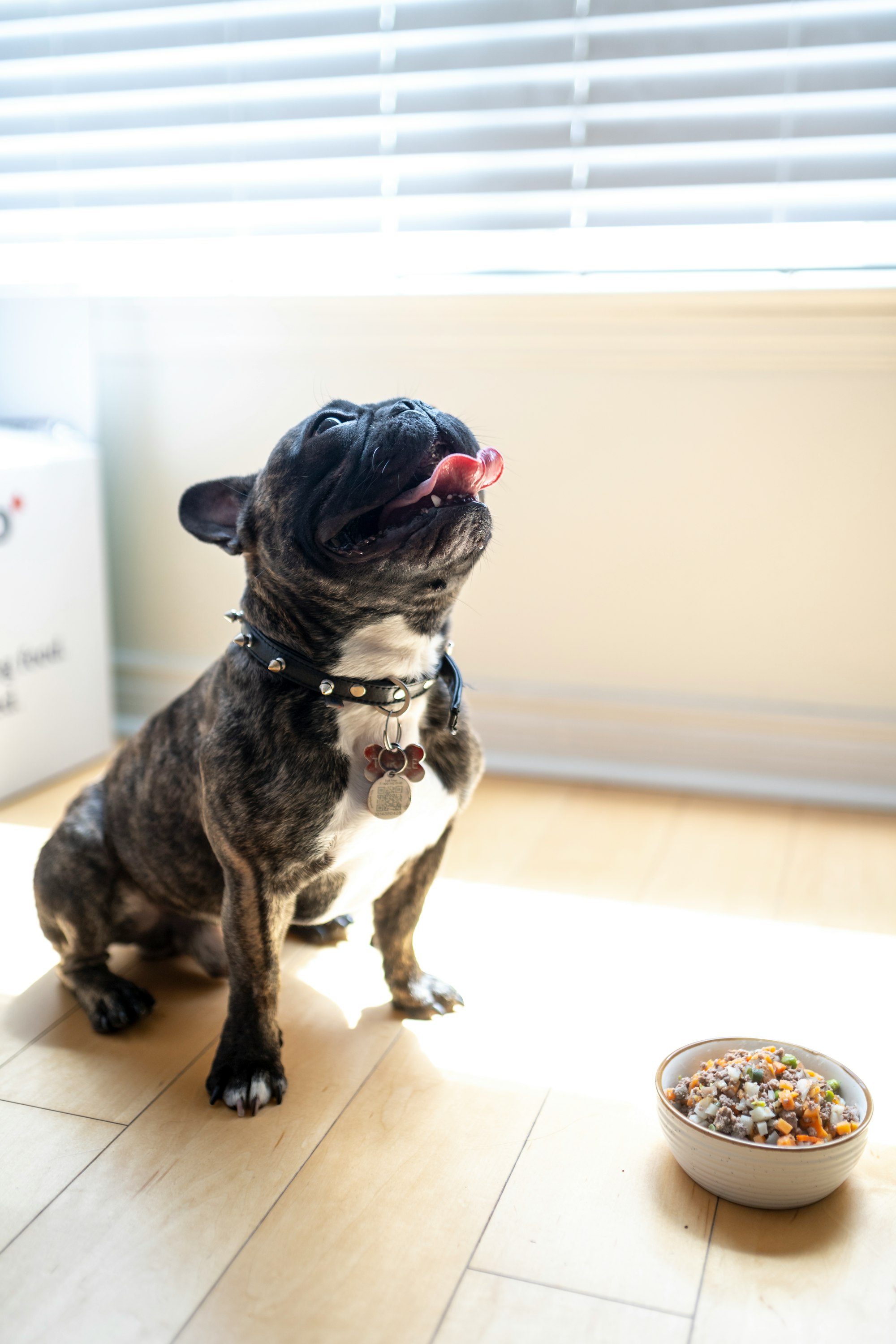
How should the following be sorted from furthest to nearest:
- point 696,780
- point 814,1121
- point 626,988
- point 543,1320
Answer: point 696,780 < point 626,988 < point 814,1121 < point 543,1320

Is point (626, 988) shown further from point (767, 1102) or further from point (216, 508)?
point (216, 508)

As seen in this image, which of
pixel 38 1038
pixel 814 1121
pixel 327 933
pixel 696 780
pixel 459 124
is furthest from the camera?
pixel 696 780

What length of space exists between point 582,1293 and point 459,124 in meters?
2.40

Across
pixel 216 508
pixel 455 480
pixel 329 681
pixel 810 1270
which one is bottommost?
pixel 810 1270

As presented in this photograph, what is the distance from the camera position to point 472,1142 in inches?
56.5

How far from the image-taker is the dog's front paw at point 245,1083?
1.49m

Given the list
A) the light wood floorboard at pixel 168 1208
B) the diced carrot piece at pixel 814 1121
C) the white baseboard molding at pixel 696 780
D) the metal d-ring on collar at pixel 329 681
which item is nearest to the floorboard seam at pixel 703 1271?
the diced carrot piece at pixel 814 1121

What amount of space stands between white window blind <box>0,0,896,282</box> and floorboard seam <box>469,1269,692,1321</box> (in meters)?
2.09

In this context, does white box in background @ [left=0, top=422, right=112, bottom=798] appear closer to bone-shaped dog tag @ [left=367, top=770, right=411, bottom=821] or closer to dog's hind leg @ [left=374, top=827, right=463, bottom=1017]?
dog's hind leg @ [left=374, top=827, right=463, bottom=1017]

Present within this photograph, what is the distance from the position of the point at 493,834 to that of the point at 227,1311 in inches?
55.0

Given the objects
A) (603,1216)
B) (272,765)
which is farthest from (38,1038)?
(603,1216)

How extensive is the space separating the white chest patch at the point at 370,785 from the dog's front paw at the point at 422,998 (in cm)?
24

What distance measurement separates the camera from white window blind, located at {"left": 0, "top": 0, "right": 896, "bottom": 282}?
240 centimetres

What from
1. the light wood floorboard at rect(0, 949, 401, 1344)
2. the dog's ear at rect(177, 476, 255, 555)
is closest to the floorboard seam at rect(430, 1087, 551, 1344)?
the light wood floorboard at rect(0, 949, 401, 1344)
